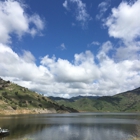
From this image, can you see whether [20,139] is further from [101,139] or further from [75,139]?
[101,139]

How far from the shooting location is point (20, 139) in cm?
7381

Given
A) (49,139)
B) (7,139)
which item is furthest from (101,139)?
(7,139)

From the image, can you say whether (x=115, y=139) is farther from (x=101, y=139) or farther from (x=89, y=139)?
(x=89, y=139)

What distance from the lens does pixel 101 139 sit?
7781 centimetres

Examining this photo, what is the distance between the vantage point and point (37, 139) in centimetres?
7494

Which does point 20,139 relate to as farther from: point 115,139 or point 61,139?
point 115,139

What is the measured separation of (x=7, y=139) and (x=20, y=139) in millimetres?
5834

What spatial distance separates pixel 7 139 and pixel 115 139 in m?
42.0

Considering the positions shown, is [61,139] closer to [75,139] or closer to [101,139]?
[75,139]

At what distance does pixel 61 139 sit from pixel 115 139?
69.6 feet

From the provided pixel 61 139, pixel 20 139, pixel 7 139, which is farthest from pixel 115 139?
pixel 7 139

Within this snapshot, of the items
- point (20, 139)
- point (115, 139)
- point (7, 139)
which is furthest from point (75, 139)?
point (7, 139)

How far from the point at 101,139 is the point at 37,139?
82.3 feet

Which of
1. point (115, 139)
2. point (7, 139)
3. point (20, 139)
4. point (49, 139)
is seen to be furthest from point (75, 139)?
point (7, 139)
